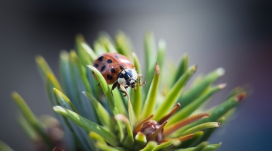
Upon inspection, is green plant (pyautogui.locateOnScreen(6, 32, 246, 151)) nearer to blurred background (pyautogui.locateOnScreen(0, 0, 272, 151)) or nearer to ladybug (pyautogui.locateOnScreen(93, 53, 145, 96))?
ladybug (pyautogui.locateOnScreen(93, 53, 145, 96))


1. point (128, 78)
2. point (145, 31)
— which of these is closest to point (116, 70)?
point (128, 78)

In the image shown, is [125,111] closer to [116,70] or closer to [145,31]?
[116,70]

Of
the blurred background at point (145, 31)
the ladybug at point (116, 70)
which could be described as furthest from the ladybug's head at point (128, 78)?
the blurred background at point (145, 31)

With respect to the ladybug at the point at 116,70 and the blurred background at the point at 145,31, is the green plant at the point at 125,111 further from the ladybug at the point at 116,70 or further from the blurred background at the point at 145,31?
the blurred background at the point at 145,31

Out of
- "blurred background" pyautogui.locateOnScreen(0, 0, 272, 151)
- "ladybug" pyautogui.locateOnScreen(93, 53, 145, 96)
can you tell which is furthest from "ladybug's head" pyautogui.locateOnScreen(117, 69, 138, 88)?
"blurred background" pyautogui.locateOnScreen(0, 0, 272, 151)

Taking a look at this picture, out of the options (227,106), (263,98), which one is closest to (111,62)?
(227,106)

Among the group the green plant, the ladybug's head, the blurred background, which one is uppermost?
the blurred background
